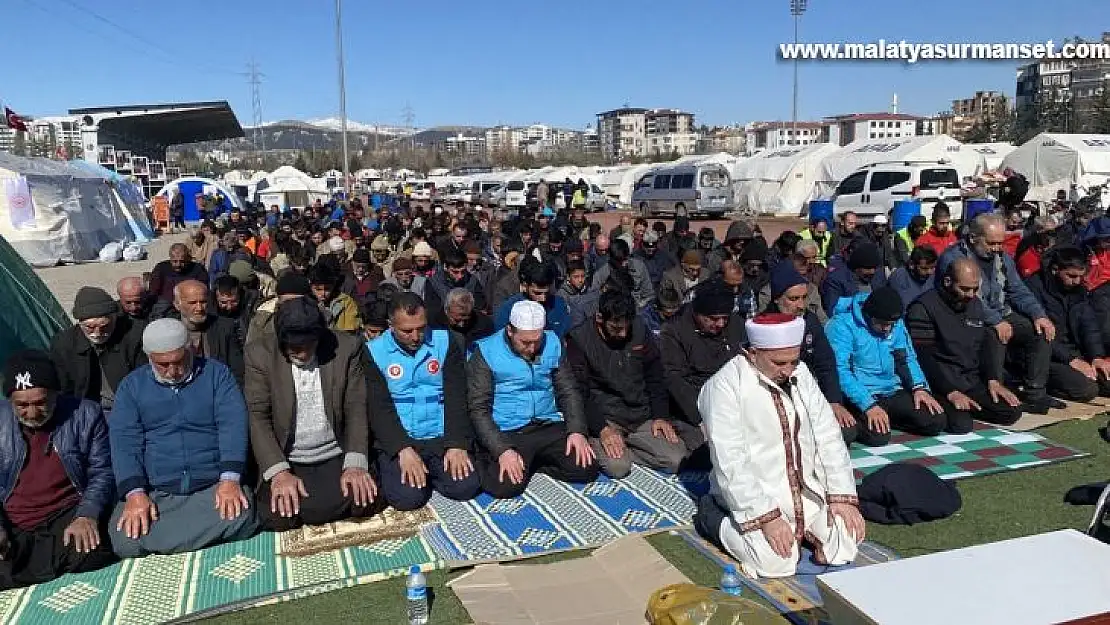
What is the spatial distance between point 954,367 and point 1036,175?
24.3m

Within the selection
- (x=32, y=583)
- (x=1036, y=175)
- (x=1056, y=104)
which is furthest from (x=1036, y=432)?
(x=1056, y=104)

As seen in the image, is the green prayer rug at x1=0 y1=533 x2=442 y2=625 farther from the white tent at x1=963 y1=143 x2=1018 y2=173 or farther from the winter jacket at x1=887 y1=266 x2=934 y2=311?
the white tent at x1=963 y1=143 x2=1018 y2=173

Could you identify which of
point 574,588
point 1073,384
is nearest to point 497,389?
point 574,588

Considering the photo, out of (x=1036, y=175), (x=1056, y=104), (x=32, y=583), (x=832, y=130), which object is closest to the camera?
(x=32, y=583)

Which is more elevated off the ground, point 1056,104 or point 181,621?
point 1056,104

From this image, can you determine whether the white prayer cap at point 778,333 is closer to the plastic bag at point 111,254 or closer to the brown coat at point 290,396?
the brown coat at point 290,396

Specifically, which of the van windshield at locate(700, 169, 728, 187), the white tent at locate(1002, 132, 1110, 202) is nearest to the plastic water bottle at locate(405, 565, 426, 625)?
the white tent at locate(1002, 132, 1110, 202)

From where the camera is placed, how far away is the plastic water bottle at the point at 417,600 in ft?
11.8

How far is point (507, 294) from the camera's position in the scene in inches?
315

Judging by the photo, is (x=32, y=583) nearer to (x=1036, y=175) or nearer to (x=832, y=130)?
(x=1036, y=175)

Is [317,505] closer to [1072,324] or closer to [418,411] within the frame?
[418,411]

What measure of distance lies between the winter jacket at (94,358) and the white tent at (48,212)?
16.7 metres

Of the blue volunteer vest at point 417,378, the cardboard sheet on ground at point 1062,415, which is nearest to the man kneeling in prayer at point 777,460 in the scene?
the blue volunteer vest at point 417,378

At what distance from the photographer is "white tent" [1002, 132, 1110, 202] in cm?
2497
